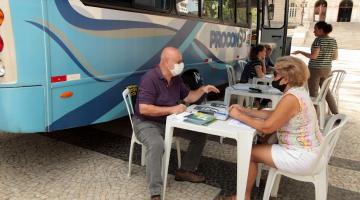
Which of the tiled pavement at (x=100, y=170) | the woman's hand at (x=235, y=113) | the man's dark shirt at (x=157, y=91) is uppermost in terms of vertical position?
the man's dark shirt at (x=157, y=91)

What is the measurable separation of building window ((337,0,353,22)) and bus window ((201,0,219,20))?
47.9 metres

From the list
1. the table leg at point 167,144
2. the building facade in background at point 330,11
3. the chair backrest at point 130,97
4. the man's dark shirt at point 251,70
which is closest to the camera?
the table leg at point 167,144

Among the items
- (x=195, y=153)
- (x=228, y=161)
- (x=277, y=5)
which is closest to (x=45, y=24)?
(x=195, y=153)

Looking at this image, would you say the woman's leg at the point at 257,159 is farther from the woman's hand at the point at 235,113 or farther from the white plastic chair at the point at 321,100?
the white plastic chair at the point at 321,100

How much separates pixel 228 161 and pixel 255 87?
129 centimetres

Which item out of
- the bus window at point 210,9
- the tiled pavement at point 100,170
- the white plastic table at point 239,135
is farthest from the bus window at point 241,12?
the white plastic table at point 239,135

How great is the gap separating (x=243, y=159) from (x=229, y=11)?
4.55 meters

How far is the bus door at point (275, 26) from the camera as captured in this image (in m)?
9.06

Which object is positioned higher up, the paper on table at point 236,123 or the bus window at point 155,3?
the bus window at point 155,3

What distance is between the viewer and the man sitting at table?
10.1 feet

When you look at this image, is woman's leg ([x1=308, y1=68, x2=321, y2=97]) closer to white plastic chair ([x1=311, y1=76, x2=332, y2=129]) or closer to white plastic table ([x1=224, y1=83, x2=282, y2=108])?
Answer: white plastic chair ([x1=311, y1=76, x2=332, y2=129])

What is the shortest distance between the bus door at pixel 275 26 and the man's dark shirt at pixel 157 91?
607 centimetres

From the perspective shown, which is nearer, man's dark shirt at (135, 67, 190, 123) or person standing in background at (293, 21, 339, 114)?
man's dark shirt at (135, 67, 190, 123)

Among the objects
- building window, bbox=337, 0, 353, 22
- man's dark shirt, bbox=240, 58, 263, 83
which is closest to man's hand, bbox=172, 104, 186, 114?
man's dark shirt, bbox=240, 58, 263, 83
